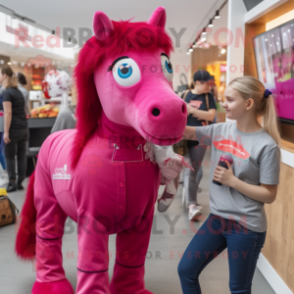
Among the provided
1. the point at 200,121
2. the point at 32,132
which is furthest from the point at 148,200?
the point at 32,132

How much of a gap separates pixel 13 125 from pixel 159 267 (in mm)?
2586

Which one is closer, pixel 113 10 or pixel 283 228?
pixel 283 228

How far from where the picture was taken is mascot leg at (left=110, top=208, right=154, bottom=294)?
140 centimetres

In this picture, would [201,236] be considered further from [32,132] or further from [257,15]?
[32,132]

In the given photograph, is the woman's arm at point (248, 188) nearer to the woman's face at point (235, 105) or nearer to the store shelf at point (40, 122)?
the woman's face at point (235, 105)

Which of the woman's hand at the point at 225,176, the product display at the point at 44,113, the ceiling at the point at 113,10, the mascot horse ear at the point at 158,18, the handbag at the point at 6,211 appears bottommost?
the handbag at the point at 6,211

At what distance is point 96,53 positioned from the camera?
1.16 m

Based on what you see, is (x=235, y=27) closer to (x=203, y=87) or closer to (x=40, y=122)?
(x=203, y=87)

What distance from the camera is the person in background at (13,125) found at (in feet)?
12.2

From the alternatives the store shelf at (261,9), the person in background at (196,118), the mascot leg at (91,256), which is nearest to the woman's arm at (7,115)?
the person in background at (196,118)

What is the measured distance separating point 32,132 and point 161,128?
453 cm

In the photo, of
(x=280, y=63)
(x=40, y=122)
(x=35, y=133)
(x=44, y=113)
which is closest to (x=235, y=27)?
(x=280, y=63)

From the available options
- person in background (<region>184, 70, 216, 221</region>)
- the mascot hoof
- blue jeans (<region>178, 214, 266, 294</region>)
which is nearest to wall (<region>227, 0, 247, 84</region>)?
person in background (<region>184, 70, 216, 221</region>)

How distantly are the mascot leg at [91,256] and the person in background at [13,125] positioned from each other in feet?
9.59
